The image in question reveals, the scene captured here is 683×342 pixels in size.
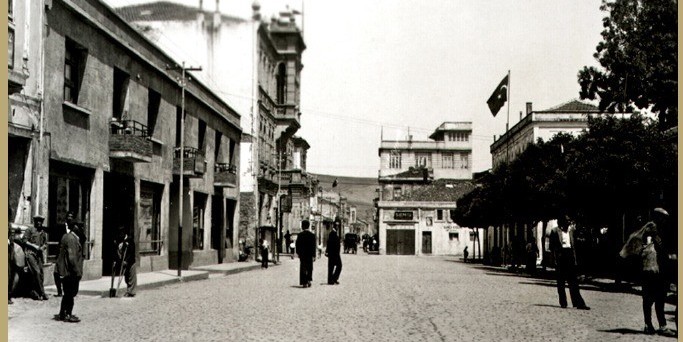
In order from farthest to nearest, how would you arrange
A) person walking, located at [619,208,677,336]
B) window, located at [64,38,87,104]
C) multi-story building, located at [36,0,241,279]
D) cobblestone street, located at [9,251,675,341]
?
window, located at [64,38,87,104], multi-story building, located at [36,0,241,279], person walking, located at [619,208,677,336], cobblestone street, located at [9,251,675,341]

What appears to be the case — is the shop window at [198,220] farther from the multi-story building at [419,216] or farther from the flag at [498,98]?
the multi-story building at [419,216]

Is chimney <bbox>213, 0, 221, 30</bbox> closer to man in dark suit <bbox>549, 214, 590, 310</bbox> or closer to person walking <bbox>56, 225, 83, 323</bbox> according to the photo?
person walking <bbox>56, 225, 83, 323</bbox>

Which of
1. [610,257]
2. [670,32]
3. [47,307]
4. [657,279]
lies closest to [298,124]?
[610,257]

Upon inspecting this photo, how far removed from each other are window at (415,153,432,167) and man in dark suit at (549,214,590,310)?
9379 centimetres

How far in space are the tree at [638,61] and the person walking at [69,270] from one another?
19274mm

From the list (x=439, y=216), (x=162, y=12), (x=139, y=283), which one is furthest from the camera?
(x=439, y=216)

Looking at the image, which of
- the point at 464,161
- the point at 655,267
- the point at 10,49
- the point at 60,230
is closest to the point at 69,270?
the point at 10,49

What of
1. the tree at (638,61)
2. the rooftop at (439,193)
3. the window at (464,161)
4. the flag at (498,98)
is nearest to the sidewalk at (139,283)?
the tree at (638,61)

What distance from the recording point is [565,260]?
14.9 metres

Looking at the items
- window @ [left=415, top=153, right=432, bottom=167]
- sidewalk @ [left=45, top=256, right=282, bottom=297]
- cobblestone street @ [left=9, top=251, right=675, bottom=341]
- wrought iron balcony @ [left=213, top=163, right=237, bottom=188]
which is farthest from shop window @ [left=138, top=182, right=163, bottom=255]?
window @ [left=415, top=153, right=432, bottom=167]

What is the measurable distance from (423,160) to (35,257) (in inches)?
3749

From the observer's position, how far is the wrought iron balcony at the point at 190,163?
28891 millimetres

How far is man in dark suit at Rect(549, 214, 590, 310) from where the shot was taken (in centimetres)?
1477

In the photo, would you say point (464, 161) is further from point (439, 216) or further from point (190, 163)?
point (190, 163)
